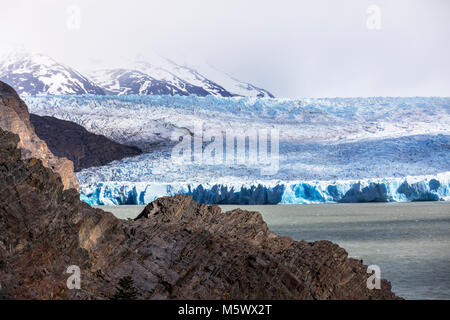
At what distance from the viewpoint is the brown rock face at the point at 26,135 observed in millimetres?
24453

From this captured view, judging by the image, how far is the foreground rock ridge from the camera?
611 cm

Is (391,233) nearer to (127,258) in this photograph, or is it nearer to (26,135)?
(127,258)

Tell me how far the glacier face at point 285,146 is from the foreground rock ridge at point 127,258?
17.0 meters

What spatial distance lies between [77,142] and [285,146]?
943cm

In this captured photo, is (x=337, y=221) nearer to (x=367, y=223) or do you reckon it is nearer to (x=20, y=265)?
(x=367, y=223)

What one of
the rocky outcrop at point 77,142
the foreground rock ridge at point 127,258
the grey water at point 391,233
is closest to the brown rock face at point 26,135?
the grey water at point 391,233

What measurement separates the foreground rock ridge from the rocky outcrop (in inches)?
998

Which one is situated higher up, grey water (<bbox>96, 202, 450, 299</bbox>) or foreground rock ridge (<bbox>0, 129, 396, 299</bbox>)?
foreground rock ridge (<bbox>0, 129, 396, 299</bbox>)

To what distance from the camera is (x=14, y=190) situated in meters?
6.45

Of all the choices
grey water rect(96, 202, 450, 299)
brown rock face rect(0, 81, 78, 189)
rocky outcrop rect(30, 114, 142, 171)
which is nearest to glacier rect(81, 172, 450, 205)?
grey water rect(96, 202, 450, 299)

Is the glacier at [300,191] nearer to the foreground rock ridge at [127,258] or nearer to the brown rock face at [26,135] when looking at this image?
the brown rock face at [26,135]

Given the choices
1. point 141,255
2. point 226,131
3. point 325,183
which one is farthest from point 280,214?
point 141,255

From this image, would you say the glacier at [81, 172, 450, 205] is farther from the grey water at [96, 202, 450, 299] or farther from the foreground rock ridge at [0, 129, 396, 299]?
the foreground rock ridge at [0, 129, 396, 299]
